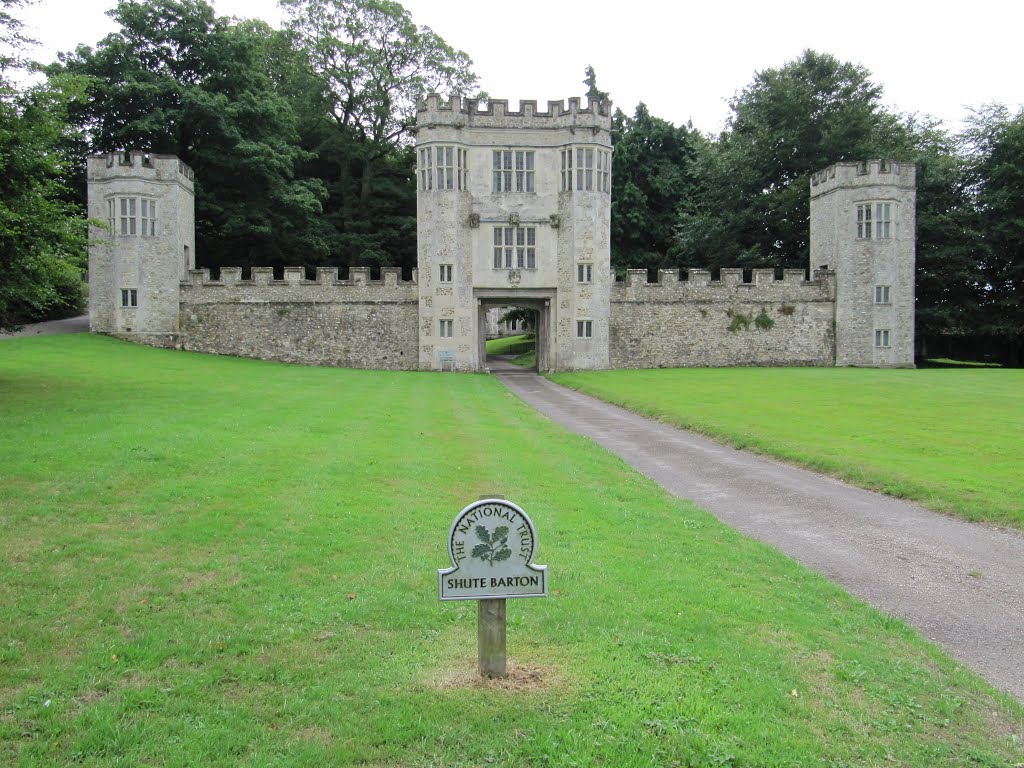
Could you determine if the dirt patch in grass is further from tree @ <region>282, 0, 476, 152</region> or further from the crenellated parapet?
tree @ <region>282, 0, 476, 152</region>

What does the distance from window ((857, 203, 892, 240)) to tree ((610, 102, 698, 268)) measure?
15.9 metres

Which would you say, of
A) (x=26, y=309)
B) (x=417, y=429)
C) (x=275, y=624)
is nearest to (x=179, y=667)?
(x=275, y=624)

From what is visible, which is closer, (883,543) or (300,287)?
(883,543)

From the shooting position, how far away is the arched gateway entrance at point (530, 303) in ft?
128

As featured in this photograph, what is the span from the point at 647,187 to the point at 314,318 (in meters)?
29.5

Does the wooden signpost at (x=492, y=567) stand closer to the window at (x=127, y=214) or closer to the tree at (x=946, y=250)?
the window at (x=127, y=214)

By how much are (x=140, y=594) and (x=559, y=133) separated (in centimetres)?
3577

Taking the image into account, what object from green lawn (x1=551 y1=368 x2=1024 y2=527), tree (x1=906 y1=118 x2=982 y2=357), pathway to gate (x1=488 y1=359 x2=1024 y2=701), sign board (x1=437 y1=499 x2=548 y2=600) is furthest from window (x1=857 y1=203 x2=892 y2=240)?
sign board (x1=437 y1=499 x2=548 y2=600)

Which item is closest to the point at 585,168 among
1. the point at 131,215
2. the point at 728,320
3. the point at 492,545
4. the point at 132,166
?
the point at 728,320

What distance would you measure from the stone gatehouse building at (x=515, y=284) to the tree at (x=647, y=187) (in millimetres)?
14167

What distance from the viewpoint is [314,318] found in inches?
1535

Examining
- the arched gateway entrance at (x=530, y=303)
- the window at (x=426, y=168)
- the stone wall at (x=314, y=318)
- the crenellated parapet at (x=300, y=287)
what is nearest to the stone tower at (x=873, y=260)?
the arched gateway entrance at (x=530, y=303)

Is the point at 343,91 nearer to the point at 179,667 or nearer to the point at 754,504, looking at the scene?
the point at 754,504

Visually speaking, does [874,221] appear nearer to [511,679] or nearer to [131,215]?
[131,215]
